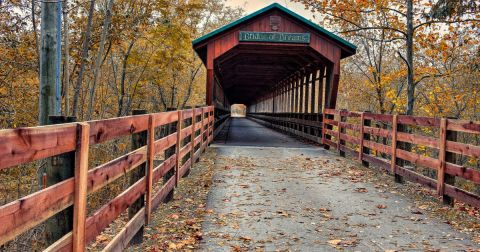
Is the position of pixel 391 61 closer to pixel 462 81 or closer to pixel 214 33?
pixel 462 81

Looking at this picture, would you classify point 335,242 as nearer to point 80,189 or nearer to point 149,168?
point 149,168

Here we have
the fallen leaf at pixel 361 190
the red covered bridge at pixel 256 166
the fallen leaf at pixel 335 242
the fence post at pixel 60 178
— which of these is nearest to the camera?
the red covered bridge at pixel 256 166

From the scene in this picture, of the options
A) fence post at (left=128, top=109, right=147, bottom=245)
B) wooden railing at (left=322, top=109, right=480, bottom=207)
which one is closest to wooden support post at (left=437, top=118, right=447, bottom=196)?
wooden railing at (left=322, top=109, right=480, bottom=207)

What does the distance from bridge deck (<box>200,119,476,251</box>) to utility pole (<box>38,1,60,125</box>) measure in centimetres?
314

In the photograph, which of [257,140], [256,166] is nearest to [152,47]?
[257,140]

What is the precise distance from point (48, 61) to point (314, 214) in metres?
5.05

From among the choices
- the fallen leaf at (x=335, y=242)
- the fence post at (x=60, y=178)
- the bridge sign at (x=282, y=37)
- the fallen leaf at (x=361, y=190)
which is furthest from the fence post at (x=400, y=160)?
the bridge sign at (x=282, y=37)

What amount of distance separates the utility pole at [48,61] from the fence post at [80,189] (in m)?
4.91

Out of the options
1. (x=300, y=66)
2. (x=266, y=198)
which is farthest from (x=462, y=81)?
(x=266, y=198)

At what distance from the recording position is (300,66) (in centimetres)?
2188

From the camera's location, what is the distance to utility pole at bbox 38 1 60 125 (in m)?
7.17

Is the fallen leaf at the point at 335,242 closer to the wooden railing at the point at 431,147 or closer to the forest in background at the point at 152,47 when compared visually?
the wooden railing at the point at 431,147

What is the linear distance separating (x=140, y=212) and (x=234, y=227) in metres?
1.25

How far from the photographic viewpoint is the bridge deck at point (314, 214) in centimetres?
469
